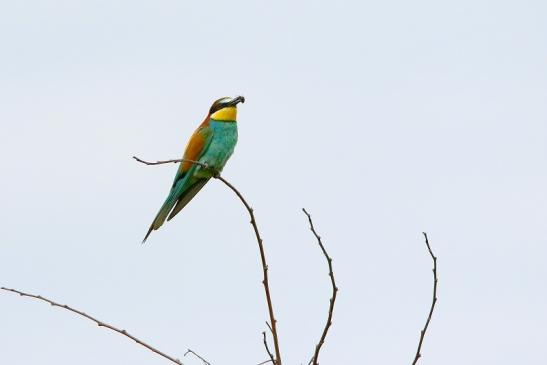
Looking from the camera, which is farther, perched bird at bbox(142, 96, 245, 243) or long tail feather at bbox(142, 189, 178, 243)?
perched bird at bbox(142, 96, 245, 243)

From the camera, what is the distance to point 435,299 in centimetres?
280

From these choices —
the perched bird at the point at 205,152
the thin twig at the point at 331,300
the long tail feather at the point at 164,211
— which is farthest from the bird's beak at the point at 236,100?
the thin twig at the point at 331,300

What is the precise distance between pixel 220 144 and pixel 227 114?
0.91ft

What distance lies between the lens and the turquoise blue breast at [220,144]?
6711mm

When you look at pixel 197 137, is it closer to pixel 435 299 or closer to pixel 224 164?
pixel 224 164

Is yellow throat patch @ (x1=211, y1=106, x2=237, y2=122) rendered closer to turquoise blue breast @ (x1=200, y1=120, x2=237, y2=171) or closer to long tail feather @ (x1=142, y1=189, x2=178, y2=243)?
turquoise blue breast @ (x1=200, y1=120, x2=237, y2=171)

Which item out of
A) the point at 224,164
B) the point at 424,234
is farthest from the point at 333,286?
the point at 224,164

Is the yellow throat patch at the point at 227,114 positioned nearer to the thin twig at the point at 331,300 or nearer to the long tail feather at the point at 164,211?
the long tail feather at the point at 164,211

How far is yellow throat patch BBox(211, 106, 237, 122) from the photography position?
6.95 metres

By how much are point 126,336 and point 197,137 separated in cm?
428

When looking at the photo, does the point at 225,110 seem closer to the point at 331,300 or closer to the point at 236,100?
the point at 236,100

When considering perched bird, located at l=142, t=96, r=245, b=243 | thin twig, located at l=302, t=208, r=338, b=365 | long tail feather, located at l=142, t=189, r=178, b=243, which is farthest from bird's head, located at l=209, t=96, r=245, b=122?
thin twig, located at l=302, t=208, r=338, b=365

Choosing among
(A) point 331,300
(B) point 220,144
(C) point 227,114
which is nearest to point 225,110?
(C) point 227,114

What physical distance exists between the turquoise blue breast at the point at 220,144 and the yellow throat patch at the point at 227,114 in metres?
0.04
